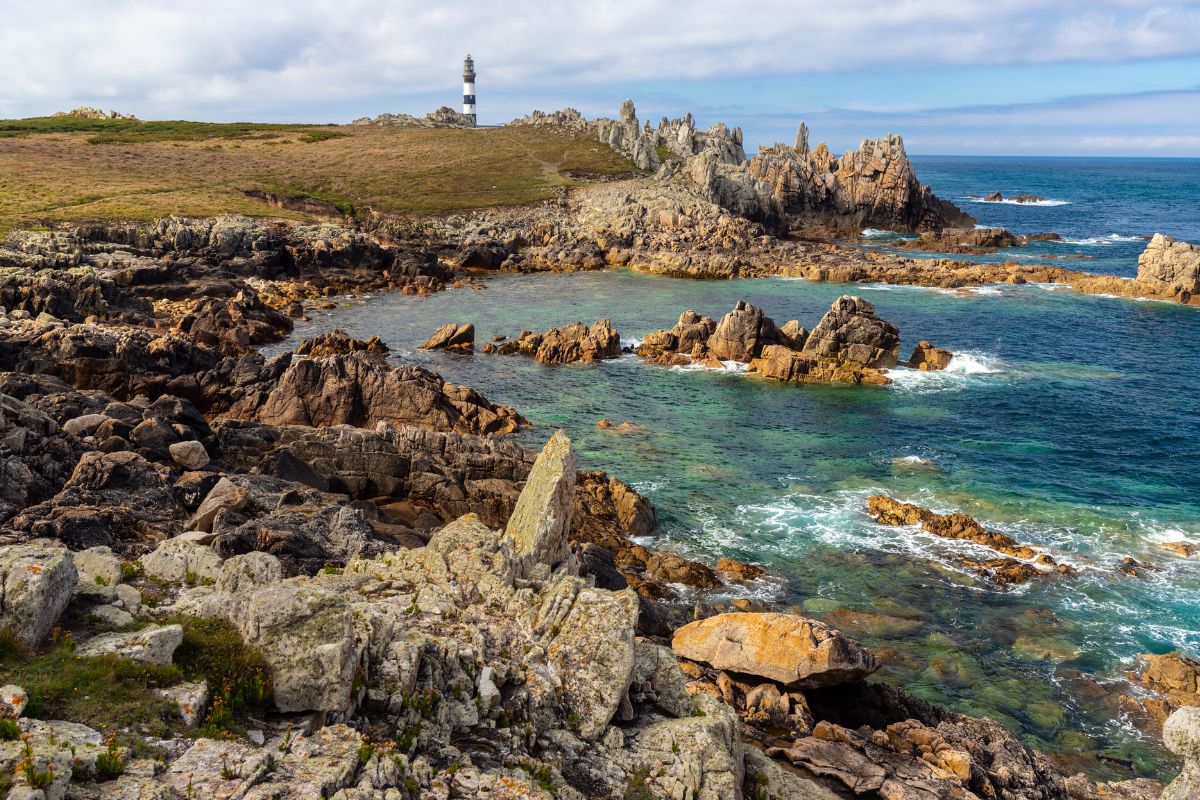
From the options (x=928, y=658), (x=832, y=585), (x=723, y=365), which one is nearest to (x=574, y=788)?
(x=928, y=658)

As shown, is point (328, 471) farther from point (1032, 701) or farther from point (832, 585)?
point (1032, 701)

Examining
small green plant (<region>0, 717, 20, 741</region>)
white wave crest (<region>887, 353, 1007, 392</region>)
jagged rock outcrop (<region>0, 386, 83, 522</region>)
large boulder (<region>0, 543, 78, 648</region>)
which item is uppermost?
large boulder (<region>0, 543, 78, 648</region>)

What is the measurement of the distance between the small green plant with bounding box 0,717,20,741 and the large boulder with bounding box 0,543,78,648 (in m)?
2.39

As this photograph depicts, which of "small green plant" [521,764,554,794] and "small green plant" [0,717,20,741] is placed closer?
"small green plant" [0,717,20,741]

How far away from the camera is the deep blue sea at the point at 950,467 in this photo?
1143 inches

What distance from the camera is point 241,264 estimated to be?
90688mm

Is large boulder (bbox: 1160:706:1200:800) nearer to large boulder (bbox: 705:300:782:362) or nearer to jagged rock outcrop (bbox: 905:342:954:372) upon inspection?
→ large boulder (bbox: 705:300:782:362)

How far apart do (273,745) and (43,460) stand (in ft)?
68.8

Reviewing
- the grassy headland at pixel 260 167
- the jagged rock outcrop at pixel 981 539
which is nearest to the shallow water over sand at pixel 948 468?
the jagged rock outcrop at pixel 981 539

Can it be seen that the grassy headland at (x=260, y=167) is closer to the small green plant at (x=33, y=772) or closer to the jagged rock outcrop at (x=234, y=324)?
the jagged rock outcrop at (x=234, y=324)

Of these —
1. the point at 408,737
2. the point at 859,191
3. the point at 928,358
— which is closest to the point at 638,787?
the point at 408,737

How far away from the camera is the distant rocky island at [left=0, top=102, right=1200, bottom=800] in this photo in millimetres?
12250

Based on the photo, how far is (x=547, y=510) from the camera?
20.0 m

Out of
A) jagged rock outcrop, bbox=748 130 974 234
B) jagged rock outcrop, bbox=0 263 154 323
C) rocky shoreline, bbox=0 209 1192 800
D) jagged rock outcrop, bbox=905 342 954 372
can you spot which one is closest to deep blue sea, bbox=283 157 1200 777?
jagged rock outcrop, bbox=905 342 954 372
